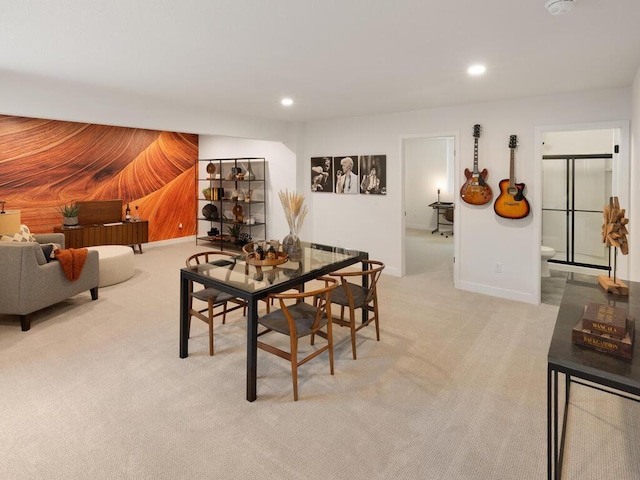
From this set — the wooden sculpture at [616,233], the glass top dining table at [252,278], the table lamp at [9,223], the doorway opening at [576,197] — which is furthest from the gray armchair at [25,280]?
the doorway opening at [576,197]

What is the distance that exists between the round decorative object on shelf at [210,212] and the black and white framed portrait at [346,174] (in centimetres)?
296

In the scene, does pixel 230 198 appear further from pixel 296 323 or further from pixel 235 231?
pixel 296 323

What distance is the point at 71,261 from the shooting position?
13.0ft

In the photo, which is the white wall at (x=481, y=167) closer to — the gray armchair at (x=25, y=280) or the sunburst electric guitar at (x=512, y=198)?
the sunburst electric guitar at (x=512, y=198)

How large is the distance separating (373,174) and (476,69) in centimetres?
252

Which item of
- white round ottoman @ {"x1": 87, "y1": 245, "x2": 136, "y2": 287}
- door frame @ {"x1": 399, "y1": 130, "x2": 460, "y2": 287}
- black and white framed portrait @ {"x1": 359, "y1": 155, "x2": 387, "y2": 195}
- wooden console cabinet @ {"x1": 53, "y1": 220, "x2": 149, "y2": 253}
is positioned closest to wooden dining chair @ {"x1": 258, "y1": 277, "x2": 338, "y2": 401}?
door frame @ {"x1": 399, "y1": 130, "x2": 460, "y2": 287}

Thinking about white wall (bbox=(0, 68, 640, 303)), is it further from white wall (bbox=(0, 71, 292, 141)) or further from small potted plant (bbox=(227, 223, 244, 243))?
small potted plant (bbox=(227, 223, 244, 243))

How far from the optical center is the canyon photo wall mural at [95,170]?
575 centimetres

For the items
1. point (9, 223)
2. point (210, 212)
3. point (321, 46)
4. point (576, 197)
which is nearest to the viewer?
point (321, 46)

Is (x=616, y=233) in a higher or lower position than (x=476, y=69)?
lower

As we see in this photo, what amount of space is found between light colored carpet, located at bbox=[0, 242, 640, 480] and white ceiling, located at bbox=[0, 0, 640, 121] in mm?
2281

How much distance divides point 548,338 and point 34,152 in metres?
7.22

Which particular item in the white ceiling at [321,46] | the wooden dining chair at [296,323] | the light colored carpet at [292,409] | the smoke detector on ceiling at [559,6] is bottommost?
the light colored carpet at [292,409]

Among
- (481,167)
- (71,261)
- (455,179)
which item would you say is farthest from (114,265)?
(481,167)
